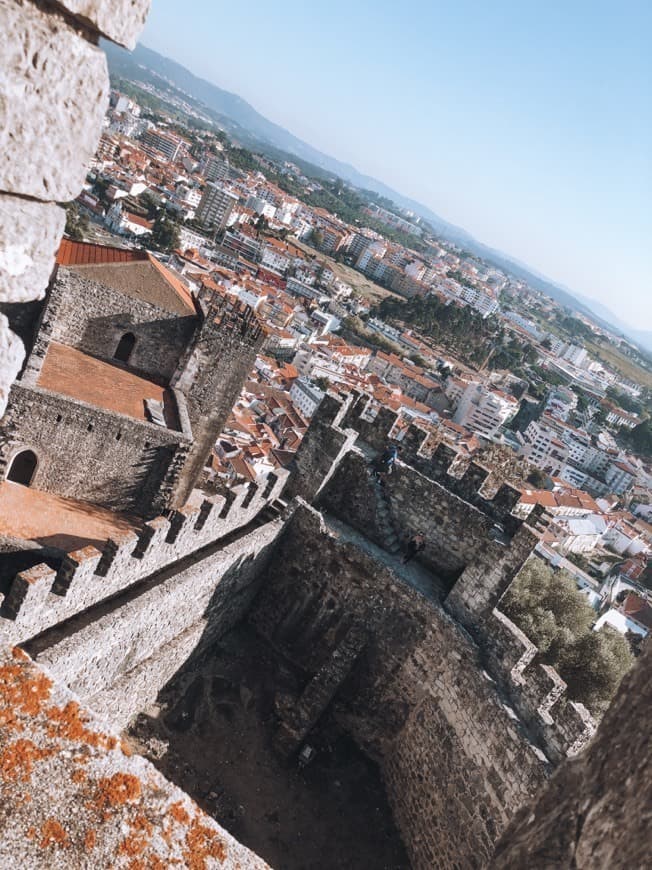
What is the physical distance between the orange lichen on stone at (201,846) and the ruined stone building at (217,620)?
2cm

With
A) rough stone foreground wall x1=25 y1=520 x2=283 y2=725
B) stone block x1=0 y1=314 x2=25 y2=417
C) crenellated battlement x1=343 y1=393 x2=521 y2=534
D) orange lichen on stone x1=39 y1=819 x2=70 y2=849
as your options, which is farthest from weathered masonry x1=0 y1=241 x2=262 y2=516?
stone block x1=0 y1=314 x2=25 y2=417

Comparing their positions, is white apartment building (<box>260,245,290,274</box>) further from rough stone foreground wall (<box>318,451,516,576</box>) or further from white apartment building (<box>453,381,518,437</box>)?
rough stone foreground wall (<box>318,451,516,576</box>)

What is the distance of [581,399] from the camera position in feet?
422

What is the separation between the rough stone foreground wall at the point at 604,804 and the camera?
197 cm

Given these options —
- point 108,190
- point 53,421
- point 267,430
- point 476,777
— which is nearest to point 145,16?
point 476,777

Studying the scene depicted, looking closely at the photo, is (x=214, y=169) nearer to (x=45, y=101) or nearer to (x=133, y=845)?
(x=133, y=845)

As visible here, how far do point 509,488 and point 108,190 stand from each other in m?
101

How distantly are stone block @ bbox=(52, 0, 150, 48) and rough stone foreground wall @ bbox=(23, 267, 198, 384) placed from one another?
11036 millimetres

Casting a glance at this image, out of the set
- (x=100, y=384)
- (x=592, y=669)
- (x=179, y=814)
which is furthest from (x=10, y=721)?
(x=592, y=669)

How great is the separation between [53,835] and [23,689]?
131 centimetres

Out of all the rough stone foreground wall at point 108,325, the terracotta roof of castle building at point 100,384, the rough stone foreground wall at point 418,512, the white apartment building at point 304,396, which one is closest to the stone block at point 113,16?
the rough stone foreground wall at point 418,512

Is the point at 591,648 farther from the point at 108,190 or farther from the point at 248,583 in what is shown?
the point at 108,190

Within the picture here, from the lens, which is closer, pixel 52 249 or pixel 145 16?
pixel 145 16

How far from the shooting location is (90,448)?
450 inches
